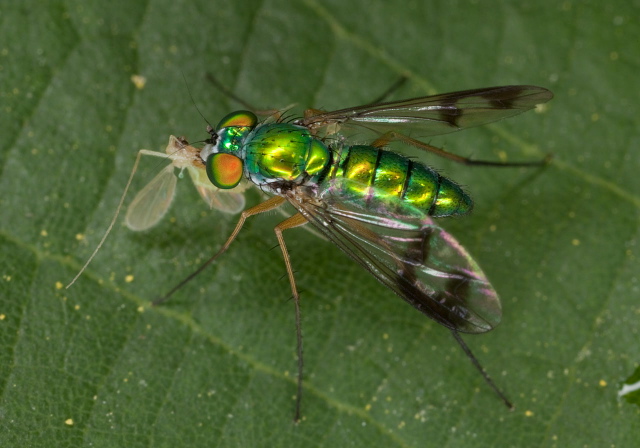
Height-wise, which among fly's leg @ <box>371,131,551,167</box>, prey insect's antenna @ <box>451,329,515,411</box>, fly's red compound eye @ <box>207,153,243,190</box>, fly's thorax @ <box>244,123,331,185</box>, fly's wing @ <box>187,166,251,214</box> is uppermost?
fly's leg @ <box>371,131,551,167</box>

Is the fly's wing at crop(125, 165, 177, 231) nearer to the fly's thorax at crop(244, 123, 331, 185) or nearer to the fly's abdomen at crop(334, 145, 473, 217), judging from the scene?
the fly's thorax at crop(244, 123, 331, 185)

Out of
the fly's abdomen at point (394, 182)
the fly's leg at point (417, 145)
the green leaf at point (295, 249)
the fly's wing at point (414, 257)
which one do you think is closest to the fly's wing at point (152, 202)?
the green leaf at point (295, 249)

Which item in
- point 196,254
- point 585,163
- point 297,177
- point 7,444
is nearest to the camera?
point 7,444

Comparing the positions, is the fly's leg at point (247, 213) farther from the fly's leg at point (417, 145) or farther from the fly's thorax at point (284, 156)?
the fly's leg at point (417, 145)

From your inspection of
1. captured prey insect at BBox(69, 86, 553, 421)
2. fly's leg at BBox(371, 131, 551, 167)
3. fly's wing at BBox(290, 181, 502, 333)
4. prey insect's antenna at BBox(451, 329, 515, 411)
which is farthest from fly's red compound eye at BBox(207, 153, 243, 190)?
prey insect's antenna at BBox(451, 329, 515, 411)

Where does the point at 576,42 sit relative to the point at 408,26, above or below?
above

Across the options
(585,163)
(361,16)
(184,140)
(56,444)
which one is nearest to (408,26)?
(361,16)

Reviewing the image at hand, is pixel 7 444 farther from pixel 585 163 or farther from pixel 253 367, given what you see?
pixel 585 163
